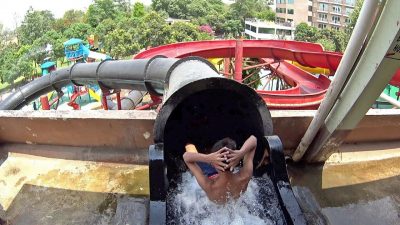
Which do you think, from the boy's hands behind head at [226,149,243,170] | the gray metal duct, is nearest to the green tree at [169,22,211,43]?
the gray metal duct

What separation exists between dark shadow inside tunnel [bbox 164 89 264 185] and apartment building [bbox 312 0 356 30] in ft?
172

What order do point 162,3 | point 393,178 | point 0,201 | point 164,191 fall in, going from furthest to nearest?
point 162,3 < point 393,178 < point 0,201 < point 164,191

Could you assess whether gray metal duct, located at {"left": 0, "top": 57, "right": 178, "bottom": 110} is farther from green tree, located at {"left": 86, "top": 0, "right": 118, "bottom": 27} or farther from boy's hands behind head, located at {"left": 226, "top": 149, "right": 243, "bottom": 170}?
green tree, located at {"left": 86, "top": 0, "right": 118, "bottom": 27}

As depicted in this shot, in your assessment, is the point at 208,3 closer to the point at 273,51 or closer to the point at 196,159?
the point at 273,51


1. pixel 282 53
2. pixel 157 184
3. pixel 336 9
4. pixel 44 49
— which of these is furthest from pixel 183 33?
pixel 157 184

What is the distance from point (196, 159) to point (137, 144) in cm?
141

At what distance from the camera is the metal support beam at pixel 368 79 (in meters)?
2.41

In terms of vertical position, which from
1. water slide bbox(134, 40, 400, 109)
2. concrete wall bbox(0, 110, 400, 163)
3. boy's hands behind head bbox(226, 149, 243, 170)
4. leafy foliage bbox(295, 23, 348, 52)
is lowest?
leafy foliage bbox(295, 23, 348, 52)

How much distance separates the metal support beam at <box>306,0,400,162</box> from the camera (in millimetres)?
2410

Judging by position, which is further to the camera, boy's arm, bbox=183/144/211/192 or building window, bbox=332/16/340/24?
building window, bbox=332/16/340/24

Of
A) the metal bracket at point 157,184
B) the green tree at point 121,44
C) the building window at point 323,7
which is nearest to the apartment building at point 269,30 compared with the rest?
the building window at point 323,7

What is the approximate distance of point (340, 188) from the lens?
354 cm

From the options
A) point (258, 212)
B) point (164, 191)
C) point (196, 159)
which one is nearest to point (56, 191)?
point (164, 191)

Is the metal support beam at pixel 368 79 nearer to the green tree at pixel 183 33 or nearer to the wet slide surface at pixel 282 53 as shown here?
the wet slide surface at pixel 282 53
